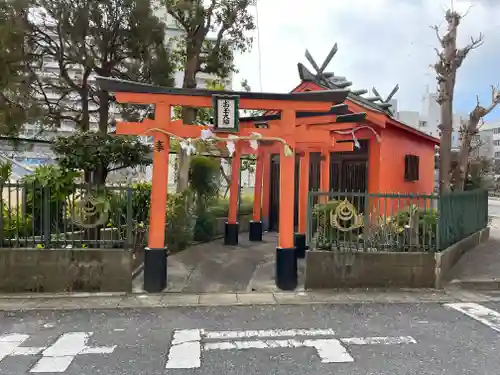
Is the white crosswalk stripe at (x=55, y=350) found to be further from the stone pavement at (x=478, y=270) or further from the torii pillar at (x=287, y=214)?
the stone pavement at (x=478, y=270)

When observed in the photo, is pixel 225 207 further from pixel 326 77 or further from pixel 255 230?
pixel 326 77

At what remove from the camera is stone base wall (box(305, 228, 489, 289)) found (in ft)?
21.4

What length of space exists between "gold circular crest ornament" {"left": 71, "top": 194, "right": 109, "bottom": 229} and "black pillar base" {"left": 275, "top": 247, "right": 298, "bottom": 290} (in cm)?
289

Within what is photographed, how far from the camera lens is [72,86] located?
10648 mm

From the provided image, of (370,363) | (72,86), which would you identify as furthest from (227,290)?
(72,86)

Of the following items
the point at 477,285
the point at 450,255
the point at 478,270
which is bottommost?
the point at 477,285

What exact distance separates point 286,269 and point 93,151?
4.15 meters

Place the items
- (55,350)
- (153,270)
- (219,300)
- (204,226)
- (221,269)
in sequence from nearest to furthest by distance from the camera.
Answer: (55,350), (219,300), (153,270), (221,269), (204,226)

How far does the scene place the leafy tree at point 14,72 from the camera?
903 cm

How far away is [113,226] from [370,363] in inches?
177

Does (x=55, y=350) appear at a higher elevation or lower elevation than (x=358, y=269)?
lower

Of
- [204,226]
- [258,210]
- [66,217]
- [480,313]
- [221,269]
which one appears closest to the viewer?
[480,313]

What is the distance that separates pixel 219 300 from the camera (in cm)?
598

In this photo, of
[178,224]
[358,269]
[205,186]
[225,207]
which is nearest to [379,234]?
[358,269]
